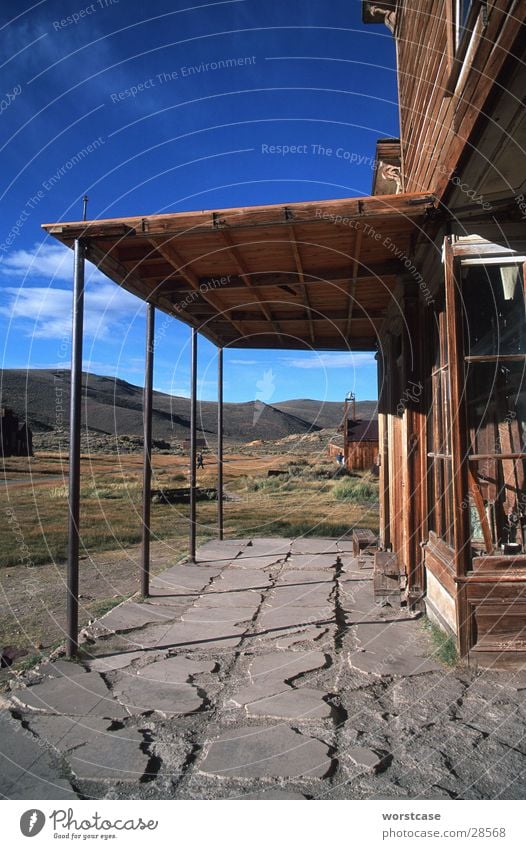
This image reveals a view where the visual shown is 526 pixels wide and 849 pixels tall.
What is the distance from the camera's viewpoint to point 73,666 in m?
3.88

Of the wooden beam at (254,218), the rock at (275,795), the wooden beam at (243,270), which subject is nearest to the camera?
the rock at (275,795)

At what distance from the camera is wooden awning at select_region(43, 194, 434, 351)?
4113 millimetres

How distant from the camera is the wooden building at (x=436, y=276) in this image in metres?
3.46

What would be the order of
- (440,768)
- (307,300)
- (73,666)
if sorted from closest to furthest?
(440,768) < (73,666) < (307,300)

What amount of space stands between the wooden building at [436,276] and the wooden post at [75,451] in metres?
0.04

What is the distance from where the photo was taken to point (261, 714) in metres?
3.14

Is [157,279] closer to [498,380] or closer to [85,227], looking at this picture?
[85,227]

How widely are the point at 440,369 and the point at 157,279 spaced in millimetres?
2976

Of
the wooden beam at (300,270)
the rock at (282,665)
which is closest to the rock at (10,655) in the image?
the rock at (282,665)

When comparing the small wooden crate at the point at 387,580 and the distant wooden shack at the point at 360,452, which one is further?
the distant wooden shack at the point at 360,452

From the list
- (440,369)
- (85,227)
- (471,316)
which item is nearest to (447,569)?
(440,369)

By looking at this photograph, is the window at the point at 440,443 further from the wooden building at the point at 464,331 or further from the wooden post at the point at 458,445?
the wooden post at the point at 458,445

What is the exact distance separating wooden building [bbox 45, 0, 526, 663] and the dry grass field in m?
1.71

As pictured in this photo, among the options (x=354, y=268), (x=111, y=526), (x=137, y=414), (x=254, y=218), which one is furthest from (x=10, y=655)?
(x=137, y=414)
